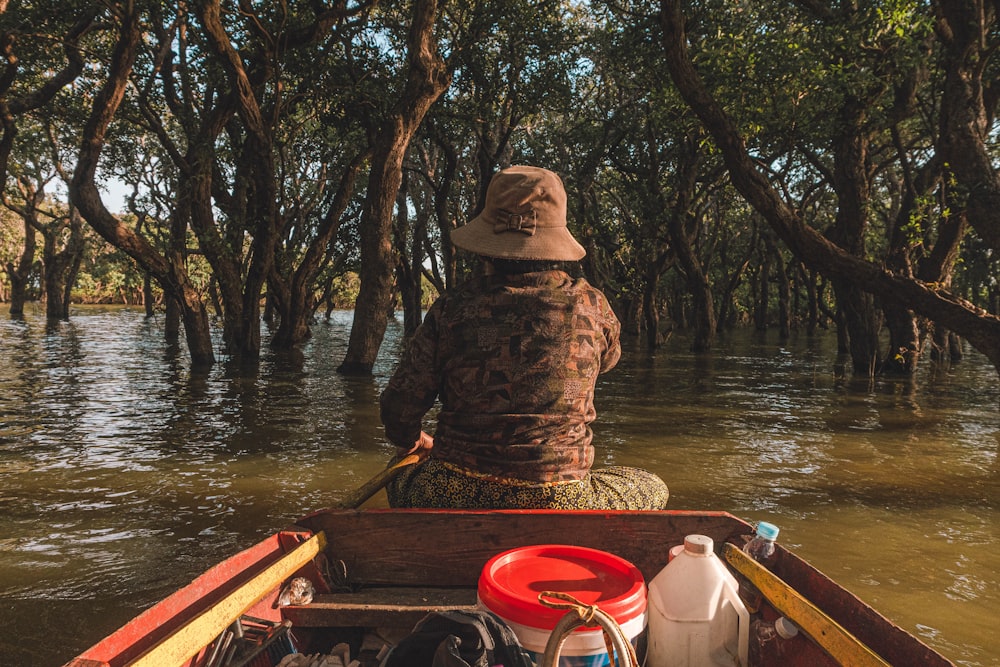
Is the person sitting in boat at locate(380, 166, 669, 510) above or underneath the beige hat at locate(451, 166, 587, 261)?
underneath

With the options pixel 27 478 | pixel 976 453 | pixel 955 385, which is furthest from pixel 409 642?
pixel 955 385

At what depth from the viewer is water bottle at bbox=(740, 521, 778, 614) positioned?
2076 mm

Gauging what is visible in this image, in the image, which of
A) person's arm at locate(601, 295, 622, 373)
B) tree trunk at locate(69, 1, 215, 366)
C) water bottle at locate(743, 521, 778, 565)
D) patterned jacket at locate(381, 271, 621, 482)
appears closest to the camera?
water bottle at locate(743, 521, 778, 565)

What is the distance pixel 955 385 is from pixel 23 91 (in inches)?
871

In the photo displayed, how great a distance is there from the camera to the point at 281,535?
2.33 meters

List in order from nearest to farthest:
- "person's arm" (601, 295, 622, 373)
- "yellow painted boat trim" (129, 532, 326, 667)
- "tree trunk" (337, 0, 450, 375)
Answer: "yellow painted boat trim" (129, 532, 326, 667)
"person's arm" (601, 295, 622, 373)
"tree trunk" (337, 0, 450, 375)

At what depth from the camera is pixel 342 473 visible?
5.86 meters

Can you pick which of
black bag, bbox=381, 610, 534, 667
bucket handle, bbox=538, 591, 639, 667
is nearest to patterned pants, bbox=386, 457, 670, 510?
black bag, bbox=381, 610, 534, 667

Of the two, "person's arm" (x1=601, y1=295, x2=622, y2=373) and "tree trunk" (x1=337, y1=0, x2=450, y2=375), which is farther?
"tree trunk" (x1=337, y1=0, x2=450, y2=375)


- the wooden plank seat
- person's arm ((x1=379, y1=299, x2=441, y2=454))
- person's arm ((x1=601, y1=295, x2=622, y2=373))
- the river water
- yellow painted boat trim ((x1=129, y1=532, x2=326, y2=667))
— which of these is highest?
person's arm ((x1=601, y1=295, x2=622, y2=373))

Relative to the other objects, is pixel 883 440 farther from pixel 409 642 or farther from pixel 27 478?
pixel 27 478

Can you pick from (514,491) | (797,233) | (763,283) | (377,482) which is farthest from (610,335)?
(763,283)

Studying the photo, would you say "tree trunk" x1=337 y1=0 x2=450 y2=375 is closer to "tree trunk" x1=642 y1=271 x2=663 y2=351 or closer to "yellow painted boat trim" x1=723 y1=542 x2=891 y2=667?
"yellow painted boat trim" x1=723 y1=542 x2=891 y2=667

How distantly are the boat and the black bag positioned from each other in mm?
283
